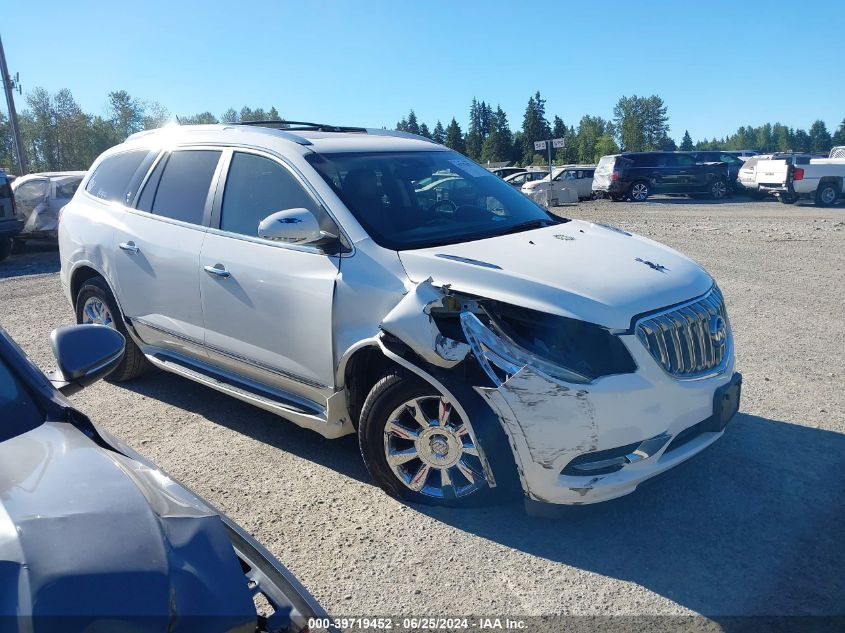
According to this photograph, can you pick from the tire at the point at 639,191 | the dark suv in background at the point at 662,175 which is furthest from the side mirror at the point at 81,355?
the tire at the point at 639,191

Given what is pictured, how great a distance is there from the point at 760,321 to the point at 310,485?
503cm

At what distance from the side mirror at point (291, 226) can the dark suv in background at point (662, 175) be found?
25.3m

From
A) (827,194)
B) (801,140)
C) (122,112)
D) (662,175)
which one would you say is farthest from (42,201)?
(801,140)

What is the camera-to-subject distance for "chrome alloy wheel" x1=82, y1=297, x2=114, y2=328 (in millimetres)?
5352

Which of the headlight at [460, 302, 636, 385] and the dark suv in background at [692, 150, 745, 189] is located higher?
the dark suv in background at [692, 150, 745, 189]

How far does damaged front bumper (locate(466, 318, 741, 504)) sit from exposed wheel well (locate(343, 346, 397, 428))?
66 centimetres

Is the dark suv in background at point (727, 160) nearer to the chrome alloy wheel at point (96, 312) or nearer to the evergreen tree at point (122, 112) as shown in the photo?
the chrome alloy wheel at point (96, 312)

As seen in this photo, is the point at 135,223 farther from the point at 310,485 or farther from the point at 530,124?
the point at 530,124

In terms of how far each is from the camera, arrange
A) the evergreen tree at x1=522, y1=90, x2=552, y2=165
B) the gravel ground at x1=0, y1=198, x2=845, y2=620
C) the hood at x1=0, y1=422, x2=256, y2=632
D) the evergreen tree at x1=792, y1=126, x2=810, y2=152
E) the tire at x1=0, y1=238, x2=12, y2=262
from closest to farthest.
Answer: the hood at x1=0, y1=422, x2=256, y2=632 → the gravel ground at x1=0, y1=198, x2=845, y2=620 → the tire at x1=0, y1=238, x2=12, y2=262 → the evergreen tree at x1=522, y1=90, x2=552, y2=165 → the evergreen tree at x1=792, y1=126, x2=810, y2=152

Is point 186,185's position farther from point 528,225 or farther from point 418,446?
point 418,446

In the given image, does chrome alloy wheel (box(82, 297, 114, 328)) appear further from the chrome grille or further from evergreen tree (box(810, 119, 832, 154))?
evergreen tree (box(810, 119, 832, 154))

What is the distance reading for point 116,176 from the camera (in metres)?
5.37

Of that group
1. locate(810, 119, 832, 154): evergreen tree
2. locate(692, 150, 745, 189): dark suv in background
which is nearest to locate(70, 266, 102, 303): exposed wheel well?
locate(692, 150, 745, 189): dark suv in background

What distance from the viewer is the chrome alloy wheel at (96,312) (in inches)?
211
